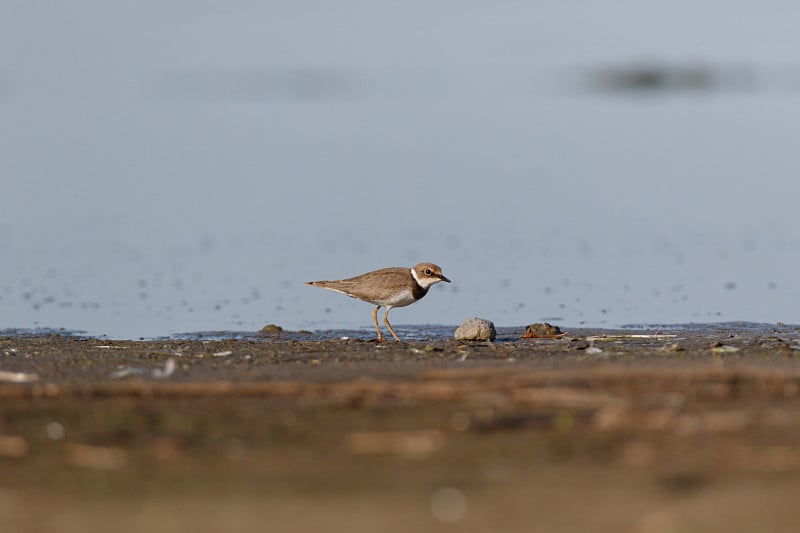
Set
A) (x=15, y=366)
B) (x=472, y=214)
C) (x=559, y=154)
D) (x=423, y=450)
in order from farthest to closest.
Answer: (x=559, y=154), (x=472, y=214), (x=15, y=366), (x=423, y=450)

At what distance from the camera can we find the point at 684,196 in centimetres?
2888

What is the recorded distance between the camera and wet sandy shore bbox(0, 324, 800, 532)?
6215 mm

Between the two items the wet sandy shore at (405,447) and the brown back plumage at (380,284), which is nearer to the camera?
the wet sandy shore at (405,447)

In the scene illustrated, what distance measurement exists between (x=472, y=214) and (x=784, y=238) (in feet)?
19.7

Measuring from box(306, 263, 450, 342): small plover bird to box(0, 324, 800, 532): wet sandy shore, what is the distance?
4236 millimetres

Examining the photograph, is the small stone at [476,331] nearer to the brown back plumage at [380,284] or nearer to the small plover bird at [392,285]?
the small plover bird at [392,285]

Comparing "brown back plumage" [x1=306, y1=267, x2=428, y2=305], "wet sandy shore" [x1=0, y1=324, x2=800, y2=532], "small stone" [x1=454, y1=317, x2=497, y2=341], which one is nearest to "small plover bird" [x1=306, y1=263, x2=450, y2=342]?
"brown back plumage" [x1=306, y1=267, x2=428, y2=305]

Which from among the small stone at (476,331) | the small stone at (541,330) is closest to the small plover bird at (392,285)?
the small stone at (476,331)

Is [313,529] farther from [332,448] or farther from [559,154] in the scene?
[559,154]

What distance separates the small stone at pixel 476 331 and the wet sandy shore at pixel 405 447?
2.93m

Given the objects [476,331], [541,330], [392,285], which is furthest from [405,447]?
[392,285]

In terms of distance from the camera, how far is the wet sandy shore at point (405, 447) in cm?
621

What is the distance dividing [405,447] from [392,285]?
7.47m

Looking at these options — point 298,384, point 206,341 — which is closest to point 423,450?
point 298,384
